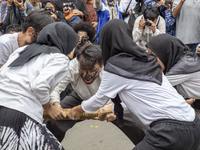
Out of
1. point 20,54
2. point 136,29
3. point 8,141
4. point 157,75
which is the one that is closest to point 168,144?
point 157,75

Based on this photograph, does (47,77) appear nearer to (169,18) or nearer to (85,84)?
(85,84)

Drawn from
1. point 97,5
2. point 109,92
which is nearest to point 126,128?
point 109,92

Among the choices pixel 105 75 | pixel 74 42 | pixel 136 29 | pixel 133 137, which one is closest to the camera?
pixel 105 75

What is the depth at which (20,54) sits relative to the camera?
233cm

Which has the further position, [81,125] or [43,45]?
[81,125]

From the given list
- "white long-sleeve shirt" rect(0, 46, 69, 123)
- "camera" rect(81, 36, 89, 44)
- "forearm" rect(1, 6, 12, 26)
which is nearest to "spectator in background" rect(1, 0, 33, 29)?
"forearm" rect(1, 6, 12, 26)

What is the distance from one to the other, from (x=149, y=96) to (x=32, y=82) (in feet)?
2.81

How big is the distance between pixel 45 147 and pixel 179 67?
53.9 inches

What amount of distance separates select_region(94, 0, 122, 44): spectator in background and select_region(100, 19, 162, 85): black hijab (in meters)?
3.52

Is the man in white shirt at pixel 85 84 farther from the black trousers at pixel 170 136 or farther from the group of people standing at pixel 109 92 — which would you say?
the black trousers at pixel 170 136

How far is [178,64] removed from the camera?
2.65m

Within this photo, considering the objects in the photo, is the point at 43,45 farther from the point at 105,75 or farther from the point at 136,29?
the point at 136,29

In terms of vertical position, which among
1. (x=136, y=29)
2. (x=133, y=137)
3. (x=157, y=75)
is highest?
(x=157, y=75)

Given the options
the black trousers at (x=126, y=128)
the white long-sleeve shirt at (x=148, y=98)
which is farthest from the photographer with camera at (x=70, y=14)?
the white long-sleeve shirt at (x=148, y=98)
